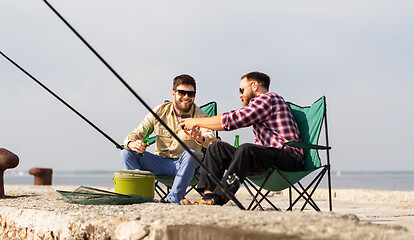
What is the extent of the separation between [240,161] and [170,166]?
978 mm

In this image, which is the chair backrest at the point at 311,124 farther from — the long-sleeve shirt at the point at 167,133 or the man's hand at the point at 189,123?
the man's hand at the point at 189,123

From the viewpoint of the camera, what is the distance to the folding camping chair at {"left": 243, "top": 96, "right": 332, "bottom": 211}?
11.2ft

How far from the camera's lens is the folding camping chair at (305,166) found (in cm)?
341

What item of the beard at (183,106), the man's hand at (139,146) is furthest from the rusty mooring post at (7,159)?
the beard at (183,106)

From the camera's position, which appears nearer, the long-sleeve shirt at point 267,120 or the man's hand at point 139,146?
the long-sleeve shirt at point 267,120

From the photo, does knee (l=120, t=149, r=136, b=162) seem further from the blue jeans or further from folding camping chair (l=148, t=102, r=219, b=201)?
folding camping chair (l=148, t=102, r=219, b=201)

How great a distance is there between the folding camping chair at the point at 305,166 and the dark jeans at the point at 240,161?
0.08m

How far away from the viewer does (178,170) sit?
3656 millimetres

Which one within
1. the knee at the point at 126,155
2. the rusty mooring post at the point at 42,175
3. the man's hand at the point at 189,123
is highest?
the man's hand at the point at 189,123

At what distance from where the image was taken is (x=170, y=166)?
3.88 meters

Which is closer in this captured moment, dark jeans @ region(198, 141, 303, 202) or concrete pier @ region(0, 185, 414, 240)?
concrete pier @ region(0, 185, 414, 240)

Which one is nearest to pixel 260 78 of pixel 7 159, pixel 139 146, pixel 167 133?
pixel 167 133

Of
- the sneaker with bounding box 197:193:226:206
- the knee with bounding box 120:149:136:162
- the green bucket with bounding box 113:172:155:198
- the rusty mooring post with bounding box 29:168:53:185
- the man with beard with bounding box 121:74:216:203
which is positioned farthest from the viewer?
the rusty mooring post with bounding box 29:168:53:185

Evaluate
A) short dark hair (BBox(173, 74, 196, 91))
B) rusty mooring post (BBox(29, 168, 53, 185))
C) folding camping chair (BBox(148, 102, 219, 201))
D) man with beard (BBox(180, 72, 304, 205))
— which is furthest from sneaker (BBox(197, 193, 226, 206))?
rusty mooring post (BBox(29, 168, 53, 185))
